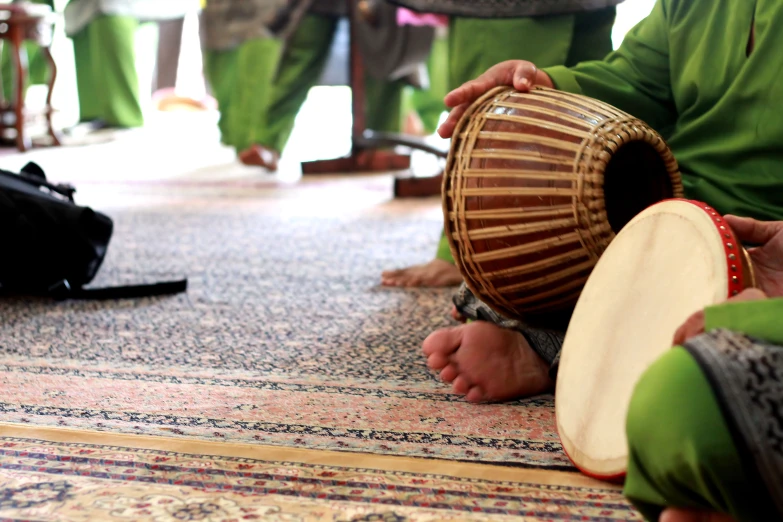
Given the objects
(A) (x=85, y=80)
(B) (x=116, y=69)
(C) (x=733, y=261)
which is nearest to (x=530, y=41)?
(C) (x=733, y=261)

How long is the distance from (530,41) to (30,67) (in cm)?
543

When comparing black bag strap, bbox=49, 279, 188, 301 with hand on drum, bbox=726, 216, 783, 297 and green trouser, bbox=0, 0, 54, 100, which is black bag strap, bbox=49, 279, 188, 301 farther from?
green trouser, bbox=0, 0, 54, 100

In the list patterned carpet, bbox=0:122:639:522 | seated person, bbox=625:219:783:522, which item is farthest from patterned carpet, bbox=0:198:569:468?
seated person, bbox=625:219:783:522

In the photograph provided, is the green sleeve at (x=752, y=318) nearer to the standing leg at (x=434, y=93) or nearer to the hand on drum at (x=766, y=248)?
the hand on drum at (x=766, y=248)

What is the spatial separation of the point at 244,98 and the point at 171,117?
2.82 m

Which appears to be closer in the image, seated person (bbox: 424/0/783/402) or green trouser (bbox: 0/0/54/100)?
seated person (bbox: 424/0/783/402)

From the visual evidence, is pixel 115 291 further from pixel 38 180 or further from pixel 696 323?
pixel 696 323

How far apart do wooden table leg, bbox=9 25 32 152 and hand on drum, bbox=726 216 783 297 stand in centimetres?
433

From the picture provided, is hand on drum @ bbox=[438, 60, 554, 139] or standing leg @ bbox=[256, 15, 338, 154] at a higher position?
hand on drum @ bbox=[438, 60, 554, 139]

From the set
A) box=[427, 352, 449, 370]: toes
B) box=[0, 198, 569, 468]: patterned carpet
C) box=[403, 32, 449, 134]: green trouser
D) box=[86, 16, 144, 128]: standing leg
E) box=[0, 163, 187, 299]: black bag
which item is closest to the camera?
box=[0, 198, 569, 468]: patterned carpet

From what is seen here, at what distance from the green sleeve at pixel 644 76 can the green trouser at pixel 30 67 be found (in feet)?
17.2

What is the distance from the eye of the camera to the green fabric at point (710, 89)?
4.15 feet

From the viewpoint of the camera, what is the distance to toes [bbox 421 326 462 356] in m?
1.29

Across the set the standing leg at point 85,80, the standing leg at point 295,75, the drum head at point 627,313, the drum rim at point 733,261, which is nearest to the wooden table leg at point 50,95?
the standing leg at point 85,80
